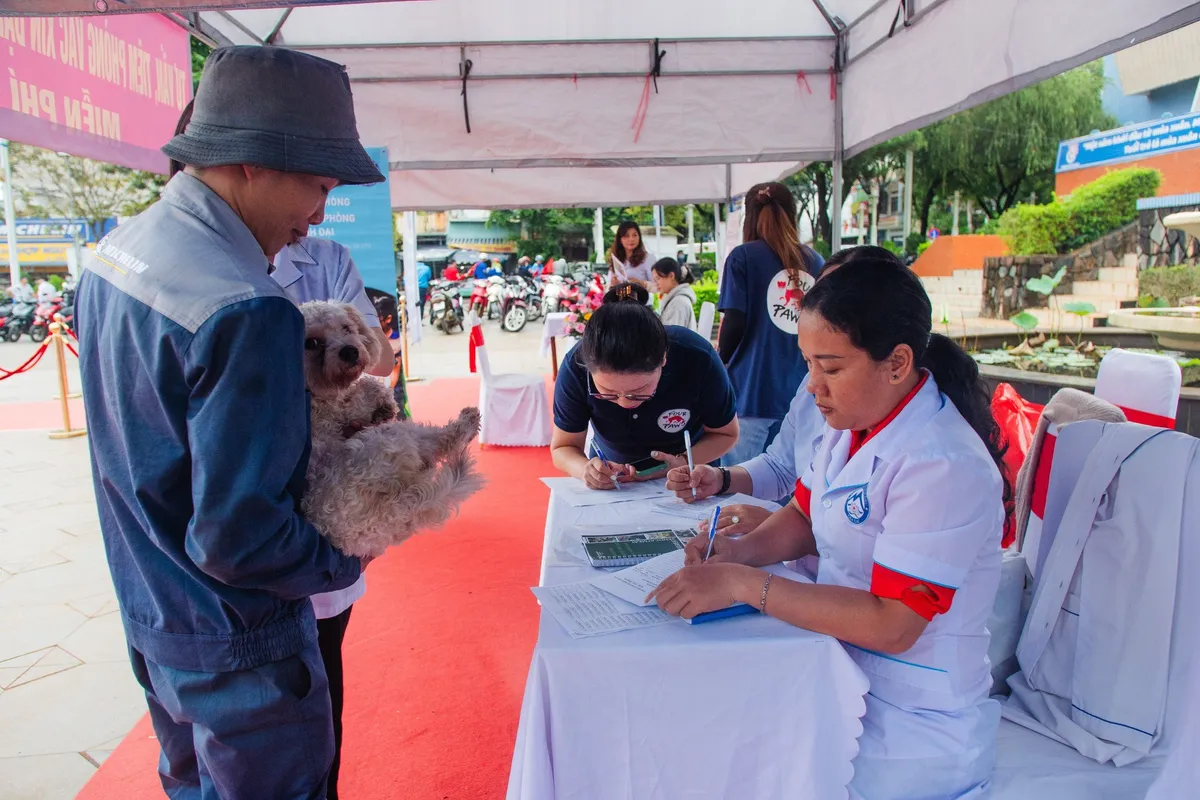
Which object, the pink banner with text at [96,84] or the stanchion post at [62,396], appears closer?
the pink banner with text at [96,84]

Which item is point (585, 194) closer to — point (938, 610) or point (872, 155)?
point (938, 610)

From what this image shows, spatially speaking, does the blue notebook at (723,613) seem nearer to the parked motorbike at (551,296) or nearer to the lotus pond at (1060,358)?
the lotus pond at (1060,358)

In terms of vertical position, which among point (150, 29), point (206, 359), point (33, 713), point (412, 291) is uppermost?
point (150, 29)

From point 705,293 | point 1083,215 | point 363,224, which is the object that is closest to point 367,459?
point 363,224

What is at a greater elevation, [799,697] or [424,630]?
[799,697]

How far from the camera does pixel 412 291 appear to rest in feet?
22.3

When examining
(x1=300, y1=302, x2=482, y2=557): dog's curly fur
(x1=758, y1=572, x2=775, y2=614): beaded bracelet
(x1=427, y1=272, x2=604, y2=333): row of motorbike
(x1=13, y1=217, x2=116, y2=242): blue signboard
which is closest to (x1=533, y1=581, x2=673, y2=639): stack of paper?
(x1=758, y1=572, x2=775, y2=614): beaded bracelet

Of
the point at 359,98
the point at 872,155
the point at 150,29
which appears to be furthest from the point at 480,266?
the point at 150,29

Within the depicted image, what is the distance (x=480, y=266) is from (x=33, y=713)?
832 inches

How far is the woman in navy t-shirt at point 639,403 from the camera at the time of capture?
2348 mm

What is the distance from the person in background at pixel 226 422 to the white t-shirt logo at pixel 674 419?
62.6 inches

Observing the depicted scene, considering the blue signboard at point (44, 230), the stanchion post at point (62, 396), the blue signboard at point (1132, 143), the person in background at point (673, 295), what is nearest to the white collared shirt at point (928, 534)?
the person in background at point (673, 295)

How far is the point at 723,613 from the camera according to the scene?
1.44 m

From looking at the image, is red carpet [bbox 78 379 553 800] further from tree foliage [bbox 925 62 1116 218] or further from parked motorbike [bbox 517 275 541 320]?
tree foliage [bbox 925 62 1116 218]
